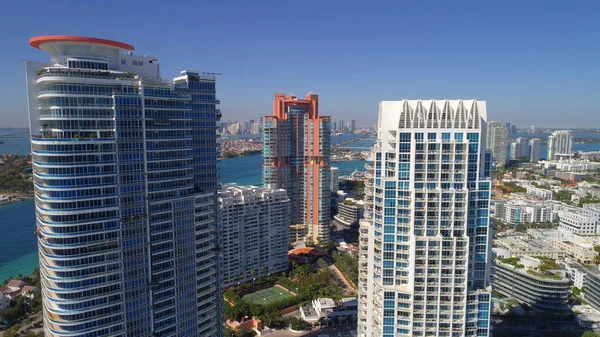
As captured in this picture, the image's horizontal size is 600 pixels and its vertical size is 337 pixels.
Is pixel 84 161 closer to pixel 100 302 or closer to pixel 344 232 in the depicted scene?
pixel 100 302

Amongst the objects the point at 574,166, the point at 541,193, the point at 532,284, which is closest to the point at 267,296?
the point at 532,284

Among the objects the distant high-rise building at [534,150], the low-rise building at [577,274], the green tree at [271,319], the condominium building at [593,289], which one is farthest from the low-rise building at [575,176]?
the green tree at [271,319]

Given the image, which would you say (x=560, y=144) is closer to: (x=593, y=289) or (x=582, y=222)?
(x=582, y=222)

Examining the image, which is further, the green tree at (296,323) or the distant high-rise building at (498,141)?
the distant high-rise building at (498,141)

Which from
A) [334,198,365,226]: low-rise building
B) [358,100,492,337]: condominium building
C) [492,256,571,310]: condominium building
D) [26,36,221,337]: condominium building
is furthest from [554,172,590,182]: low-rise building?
[26,36,221,337]: condominium building

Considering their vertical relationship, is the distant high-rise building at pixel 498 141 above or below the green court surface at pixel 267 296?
above

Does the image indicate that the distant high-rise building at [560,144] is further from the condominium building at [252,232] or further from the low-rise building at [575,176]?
the condominium building at [252,232]
